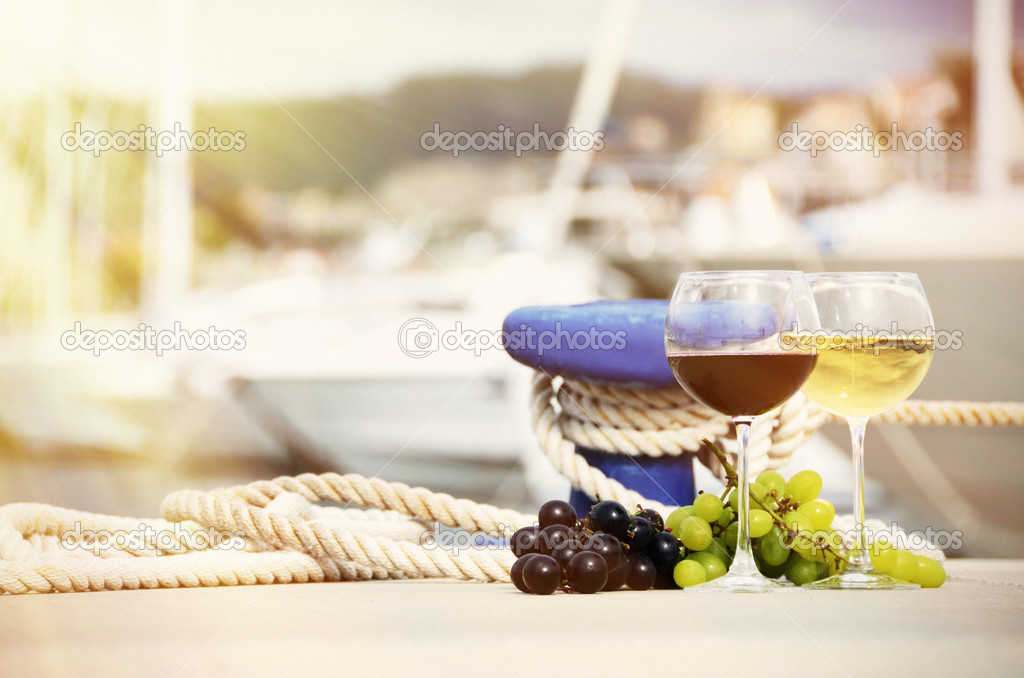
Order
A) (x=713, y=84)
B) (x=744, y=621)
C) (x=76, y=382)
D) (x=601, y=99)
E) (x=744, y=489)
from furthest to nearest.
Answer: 1. (x=713, y=84)
2. (x=76, y=382)
3. (x=601, y=99)
4. (x=744, y=489)
5. (x=744, y=621)

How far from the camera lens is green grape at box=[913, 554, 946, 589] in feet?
2.44

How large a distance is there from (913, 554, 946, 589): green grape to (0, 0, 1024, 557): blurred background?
350 centimetres

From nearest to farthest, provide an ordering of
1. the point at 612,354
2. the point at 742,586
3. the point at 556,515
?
the point at 742,586 → the point at 556,515 → the point at 612,354

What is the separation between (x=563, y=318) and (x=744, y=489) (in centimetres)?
29

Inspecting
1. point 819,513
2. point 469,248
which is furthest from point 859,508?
point 469,248

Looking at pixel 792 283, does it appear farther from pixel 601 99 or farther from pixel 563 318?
pixel 601 99

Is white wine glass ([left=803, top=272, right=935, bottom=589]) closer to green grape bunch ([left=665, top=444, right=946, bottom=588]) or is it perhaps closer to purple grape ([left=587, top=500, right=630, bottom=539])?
green grape bunch ([left=665, top=444, right=946, bottom=588])

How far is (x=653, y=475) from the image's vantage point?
94cm

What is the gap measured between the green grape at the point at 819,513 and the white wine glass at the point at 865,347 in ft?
0.08

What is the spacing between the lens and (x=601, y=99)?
18.8ft

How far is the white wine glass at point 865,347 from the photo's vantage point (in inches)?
29.3

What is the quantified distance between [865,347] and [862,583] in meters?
0.17

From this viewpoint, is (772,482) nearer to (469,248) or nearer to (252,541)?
(252,541)

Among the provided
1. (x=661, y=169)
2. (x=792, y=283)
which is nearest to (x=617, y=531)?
(x=792, y=283)
